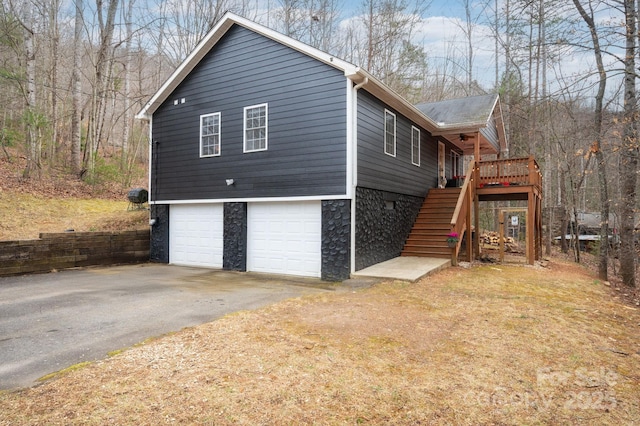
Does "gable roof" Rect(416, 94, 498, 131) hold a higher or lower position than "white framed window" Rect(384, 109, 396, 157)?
higher

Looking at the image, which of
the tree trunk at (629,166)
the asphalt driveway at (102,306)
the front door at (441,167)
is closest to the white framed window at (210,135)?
the asphalt driveway at (102,306)

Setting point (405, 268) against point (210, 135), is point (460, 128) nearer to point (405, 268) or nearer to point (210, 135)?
point (405, 268)

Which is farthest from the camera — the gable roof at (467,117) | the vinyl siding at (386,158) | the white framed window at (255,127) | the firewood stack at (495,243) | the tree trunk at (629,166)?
the firewood stack at (495,243)

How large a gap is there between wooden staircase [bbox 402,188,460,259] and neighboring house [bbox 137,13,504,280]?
1.34ft

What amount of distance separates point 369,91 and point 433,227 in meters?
4.88

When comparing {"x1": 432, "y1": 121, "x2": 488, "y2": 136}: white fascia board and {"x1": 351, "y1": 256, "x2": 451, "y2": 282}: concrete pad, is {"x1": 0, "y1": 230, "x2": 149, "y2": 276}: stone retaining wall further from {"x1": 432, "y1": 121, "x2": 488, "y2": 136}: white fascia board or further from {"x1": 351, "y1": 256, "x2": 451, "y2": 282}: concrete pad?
A: {"x1": 432, "y1": 121, "x2": 488, "y2": 136}: white fascia board

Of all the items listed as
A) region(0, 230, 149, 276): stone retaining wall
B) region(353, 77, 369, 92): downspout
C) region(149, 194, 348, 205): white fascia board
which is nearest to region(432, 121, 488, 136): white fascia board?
region(353, 77, 369, 92): downspout

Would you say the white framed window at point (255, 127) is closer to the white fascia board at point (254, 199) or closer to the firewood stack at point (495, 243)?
the white fascia board at point (254, 199)

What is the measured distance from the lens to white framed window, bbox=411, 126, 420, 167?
1175 cm

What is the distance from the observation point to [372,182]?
29.5ft

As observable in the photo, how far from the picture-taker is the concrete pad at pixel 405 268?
779 centimetres

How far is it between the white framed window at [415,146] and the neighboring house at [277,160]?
0.25 ft

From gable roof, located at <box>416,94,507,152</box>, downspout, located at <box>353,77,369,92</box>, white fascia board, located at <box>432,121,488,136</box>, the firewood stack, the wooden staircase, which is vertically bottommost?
the firewood stack

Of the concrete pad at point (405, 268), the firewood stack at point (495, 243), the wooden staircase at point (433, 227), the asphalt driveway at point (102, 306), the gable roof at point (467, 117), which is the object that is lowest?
the asphalt driveway at point (102, 306)
